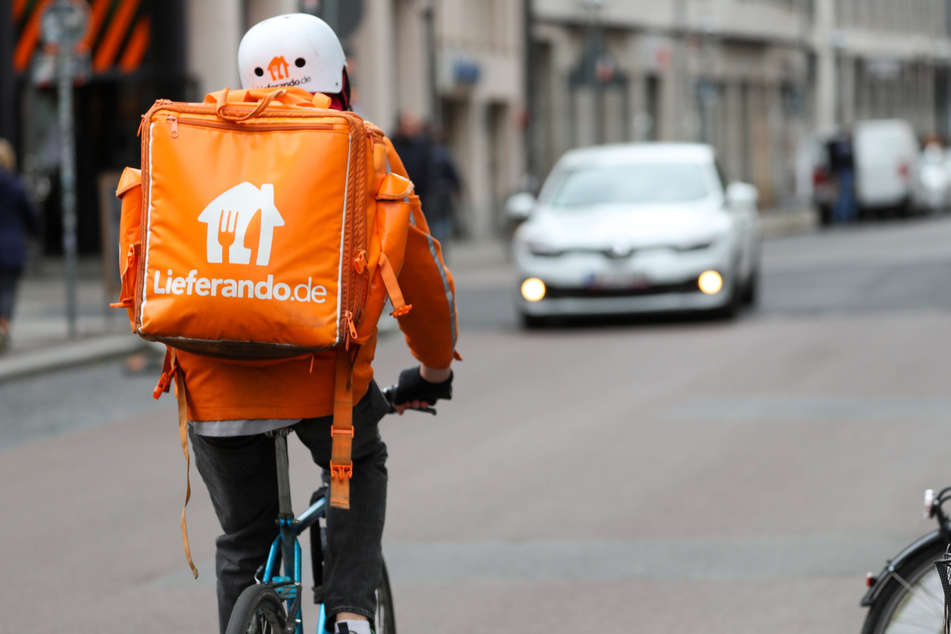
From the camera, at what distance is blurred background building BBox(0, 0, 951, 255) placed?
2547 cm

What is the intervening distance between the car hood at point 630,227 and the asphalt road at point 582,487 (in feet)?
3.36

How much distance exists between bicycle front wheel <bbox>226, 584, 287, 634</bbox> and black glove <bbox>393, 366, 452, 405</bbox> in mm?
603

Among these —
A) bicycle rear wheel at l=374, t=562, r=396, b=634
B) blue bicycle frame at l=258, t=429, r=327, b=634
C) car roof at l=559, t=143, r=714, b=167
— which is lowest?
bicycle rear wheel at l=374, t=562, r=396, b=634

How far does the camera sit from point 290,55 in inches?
137

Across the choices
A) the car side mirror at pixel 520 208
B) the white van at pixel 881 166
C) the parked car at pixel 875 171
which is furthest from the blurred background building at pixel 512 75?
the white van at pixel 881 166

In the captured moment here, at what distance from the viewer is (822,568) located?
630 centimetres

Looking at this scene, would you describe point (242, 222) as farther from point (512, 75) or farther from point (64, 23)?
point (512, 75)

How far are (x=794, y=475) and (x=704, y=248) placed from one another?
717 centimetres

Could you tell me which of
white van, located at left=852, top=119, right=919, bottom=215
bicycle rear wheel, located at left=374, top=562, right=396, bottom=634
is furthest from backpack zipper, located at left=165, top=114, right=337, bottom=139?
white van, located at left=852, top=119, right=919, bottom=215

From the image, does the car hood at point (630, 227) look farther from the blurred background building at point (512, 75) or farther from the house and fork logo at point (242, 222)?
the house and fork logo at point (242, 222)

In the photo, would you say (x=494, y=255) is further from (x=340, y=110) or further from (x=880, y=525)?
(x=340, y=110)

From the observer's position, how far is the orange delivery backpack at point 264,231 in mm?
3279

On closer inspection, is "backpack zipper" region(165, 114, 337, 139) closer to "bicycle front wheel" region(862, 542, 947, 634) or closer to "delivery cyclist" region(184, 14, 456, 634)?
"delivery cyclist" region(184, 14, 456, 634)

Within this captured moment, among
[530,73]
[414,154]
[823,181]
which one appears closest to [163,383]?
[414,154]
